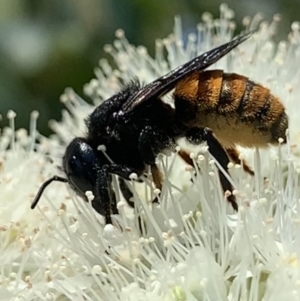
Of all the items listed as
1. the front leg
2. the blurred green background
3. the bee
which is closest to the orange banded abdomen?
the bee

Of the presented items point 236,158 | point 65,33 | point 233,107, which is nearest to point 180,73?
point 233,107

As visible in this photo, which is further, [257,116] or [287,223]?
[257,116]

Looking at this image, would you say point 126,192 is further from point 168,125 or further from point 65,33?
point 65,33

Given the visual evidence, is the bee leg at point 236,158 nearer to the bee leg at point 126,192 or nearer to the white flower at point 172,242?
the white flower at point 172,242

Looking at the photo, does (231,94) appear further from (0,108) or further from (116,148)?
(0,108)

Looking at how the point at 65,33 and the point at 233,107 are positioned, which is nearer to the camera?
the point at 233,107

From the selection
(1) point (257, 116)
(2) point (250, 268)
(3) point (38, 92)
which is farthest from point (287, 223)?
(3) point (38, 92)

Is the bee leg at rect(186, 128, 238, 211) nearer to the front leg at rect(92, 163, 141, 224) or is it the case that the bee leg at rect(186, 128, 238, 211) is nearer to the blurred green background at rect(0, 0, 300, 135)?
the front leg at rect(92, 163, 141, 224)
